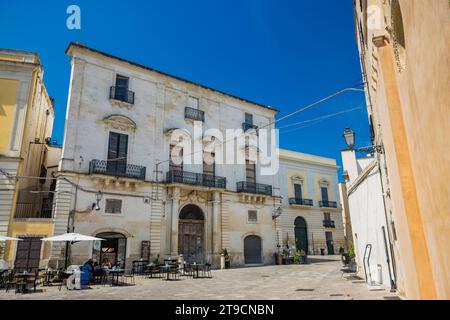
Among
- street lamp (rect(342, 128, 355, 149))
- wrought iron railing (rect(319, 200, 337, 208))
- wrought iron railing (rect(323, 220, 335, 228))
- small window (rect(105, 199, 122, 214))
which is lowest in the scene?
wrought iron railing (rect(323, 220, 335, 228))

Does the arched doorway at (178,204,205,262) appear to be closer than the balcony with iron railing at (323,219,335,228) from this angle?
Yes

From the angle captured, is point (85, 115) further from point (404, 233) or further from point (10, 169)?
point (404, 233)

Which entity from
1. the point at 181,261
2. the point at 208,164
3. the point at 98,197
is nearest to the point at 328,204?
the point at 208,164

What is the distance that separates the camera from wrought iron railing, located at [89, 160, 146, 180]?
15859 millimetres

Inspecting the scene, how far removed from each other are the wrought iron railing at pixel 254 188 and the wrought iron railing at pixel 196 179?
1460 mm

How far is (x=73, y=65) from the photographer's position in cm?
1648

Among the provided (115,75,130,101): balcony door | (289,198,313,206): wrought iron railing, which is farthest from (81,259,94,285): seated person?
(289,198,313,206): wrought iron railing

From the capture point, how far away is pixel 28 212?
Result: 15211 millimetres

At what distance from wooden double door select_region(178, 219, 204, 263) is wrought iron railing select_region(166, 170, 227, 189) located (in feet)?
8.08

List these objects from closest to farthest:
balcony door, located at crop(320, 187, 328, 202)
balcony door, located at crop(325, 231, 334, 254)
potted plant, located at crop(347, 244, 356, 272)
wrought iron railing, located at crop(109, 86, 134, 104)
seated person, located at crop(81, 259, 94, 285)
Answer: seated person, located at crop(81, 259, 94, 285) < potted plant, located at crop(347, 244, 356, 272) < wrought iron railing, located at crop(109, 86, 134, 104) < balcony door, located at crop(325, 231, 334, 254) < balcony door, located at crop(320, 187, 328, 202)

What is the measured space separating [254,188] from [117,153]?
10178 millimetres

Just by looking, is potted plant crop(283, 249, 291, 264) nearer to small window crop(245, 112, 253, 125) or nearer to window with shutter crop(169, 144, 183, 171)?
window with shutter crop(169, 144, 183, 171)

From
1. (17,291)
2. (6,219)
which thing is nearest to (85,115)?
(6,219)

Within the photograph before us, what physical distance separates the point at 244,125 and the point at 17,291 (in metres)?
17.5
